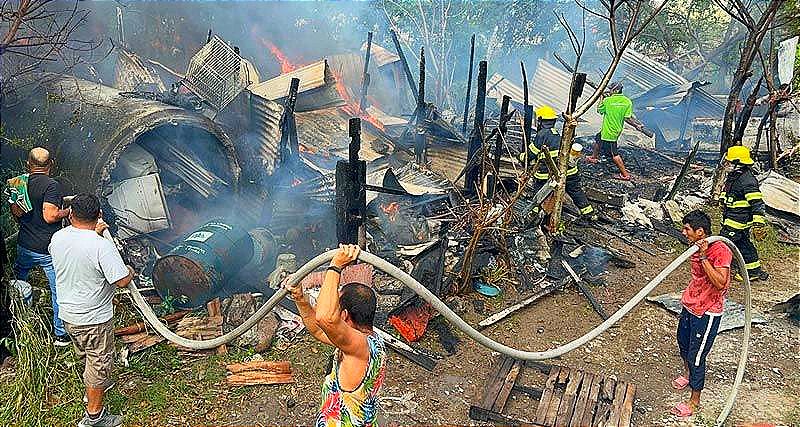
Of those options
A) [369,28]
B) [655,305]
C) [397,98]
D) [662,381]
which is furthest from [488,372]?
[369,28]

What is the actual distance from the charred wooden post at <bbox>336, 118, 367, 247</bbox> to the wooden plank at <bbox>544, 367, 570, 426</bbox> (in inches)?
102

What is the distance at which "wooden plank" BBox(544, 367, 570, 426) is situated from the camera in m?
4.96

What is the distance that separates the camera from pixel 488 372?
19.0 feet

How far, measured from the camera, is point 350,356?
3100 mm

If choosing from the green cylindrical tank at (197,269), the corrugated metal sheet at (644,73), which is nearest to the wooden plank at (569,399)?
the green cylindrical tank at (197,269)

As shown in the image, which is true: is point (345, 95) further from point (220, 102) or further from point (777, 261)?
point (777, 261)

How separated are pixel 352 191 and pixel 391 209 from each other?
1748 mm

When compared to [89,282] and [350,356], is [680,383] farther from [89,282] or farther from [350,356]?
[89,282]

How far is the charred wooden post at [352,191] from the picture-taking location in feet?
20.5

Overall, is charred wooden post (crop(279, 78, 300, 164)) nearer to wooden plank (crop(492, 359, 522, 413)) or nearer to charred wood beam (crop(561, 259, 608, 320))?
charred wood beam (crop(561, 259, 608, 320))

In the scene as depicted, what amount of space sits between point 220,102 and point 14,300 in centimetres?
555

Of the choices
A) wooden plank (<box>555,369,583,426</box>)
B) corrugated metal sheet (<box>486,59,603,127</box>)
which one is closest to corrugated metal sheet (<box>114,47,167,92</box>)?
wooden plank (<box>555,369,583,426</box>)

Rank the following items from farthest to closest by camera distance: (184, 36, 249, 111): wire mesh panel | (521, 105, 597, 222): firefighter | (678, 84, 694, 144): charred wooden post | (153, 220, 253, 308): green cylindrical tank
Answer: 1. (678, 84, 694, 144): charred wooden post
2. (184, 36, 249, 111): wire mesh panel
3. (521, 105, 597, 222): firefighter
4. (153, 220, 253, 308): green cylindrical tank

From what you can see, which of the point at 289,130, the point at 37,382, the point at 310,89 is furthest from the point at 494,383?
the point at 310,89
